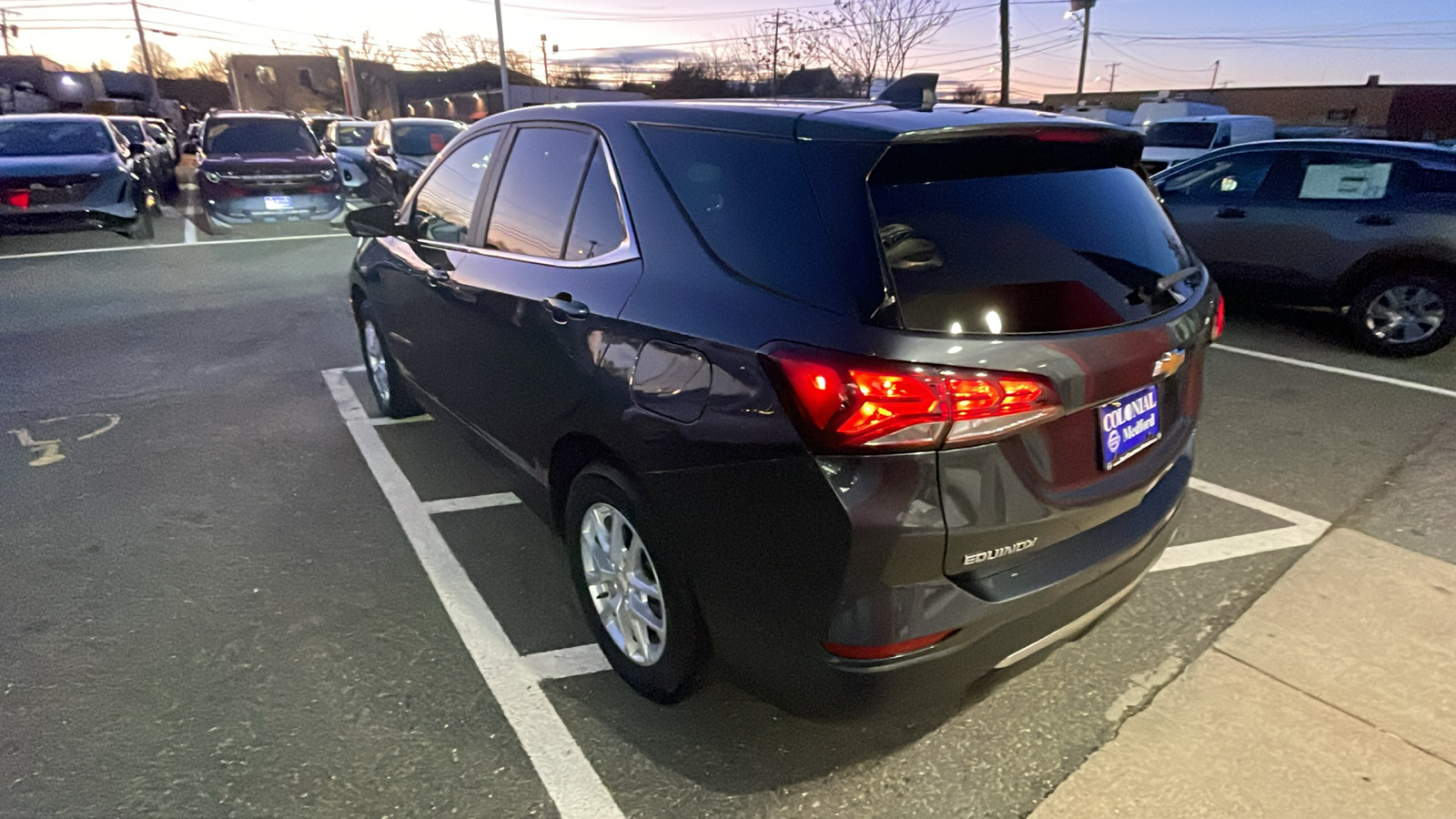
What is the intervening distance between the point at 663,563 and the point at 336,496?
2.43 m

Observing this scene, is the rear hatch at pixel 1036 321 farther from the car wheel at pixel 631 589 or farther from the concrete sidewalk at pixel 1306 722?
the car wheel at pixel 631 589

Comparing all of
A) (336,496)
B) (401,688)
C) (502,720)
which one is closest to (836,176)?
(502,720)

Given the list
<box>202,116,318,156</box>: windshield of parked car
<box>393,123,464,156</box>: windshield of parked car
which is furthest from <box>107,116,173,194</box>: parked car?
<box>393,123,464,156</box>: windshield of parked car

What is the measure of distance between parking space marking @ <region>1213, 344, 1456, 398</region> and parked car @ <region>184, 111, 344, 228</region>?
1081 centimetres

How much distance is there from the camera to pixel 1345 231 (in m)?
6.55

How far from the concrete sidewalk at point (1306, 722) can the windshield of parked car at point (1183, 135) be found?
15.6 meters

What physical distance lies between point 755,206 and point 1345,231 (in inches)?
253

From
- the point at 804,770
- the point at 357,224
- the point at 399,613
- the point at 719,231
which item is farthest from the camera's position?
the point at 357,224

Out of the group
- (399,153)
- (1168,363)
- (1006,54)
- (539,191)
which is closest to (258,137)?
(399,153)

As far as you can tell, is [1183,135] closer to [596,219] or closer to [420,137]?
[420,137]

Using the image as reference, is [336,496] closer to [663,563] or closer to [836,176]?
[663,563]

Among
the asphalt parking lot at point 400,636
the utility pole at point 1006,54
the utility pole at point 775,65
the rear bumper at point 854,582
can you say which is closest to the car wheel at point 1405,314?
the asphalt parking lot at point 400,636

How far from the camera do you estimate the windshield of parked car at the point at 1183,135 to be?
16484 millimetres

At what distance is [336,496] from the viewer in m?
4.11
